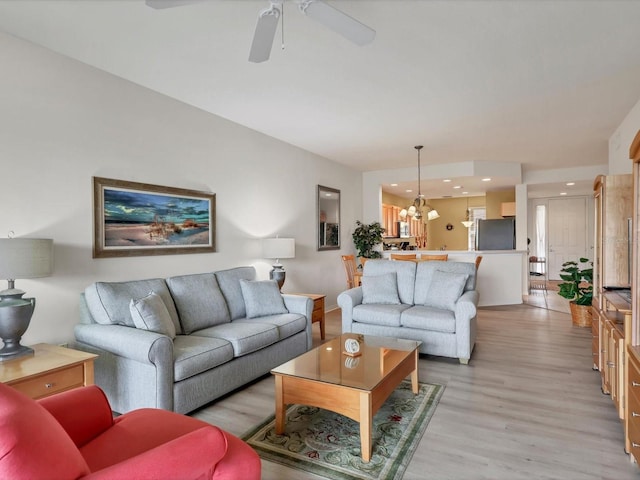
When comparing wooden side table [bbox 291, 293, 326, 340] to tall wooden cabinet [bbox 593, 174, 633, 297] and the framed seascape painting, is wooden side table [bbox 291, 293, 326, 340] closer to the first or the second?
the framed seascape painting

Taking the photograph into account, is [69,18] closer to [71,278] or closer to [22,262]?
[22,262]

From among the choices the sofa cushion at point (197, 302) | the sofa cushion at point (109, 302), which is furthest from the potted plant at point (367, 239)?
the sofa cushion at point (109, 302)

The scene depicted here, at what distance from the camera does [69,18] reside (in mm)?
2340

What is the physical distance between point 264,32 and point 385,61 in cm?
124

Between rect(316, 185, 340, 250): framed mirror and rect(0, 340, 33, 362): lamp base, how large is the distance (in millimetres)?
4217

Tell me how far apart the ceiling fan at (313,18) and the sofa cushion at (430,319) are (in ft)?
8.93

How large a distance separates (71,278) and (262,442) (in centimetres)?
189

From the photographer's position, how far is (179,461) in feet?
4.05

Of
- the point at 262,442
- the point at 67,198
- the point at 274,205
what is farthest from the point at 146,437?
the point at 274,205

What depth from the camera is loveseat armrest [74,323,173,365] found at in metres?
2.45

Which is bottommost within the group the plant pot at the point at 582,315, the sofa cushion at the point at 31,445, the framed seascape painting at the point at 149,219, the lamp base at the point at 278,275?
the plant pot at the point at 582,315

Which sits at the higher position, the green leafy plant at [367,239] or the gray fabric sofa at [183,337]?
the green leafy plant at [367,239]

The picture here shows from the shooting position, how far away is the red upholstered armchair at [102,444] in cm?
102

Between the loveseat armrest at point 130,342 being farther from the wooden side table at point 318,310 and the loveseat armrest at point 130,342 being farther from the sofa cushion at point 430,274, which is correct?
the sofa cushion at point 430,274
